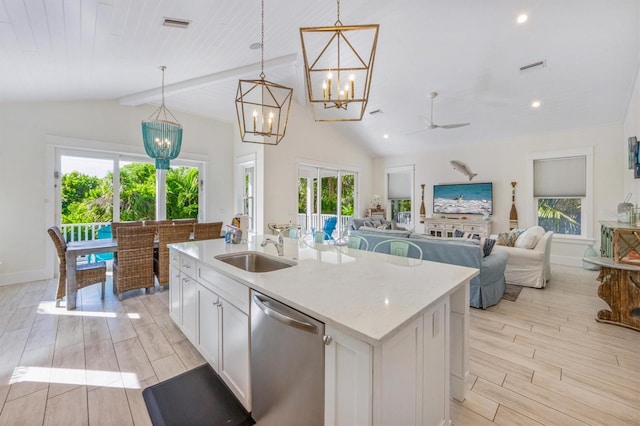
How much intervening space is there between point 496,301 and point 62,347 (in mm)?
4844

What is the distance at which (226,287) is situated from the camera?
1.86 m

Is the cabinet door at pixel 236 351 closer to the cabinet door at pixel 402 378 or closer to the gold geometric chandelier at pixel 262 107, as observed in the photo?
the cabinet door at pixel 402 378

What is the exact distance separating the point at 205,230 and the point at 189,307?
1.95 meters

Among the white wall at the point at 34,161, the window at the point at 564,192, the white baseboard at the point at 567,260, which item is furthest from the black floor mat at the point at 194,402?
the window at the point at 564,192

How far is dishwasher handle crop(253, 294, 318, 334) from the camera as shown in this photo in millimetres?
1198

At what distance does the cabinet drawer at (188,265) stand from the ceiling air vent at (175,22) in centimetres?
231

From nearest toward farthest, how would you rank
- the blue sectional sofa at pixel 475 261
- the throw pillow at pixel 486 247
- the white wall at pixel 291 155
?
the blue sectional sofa at pixel 475 261
the throw pillow at pixel 486 247
the white wall at pixel 291 155

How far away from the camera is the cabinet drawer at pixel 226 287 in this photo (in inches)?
65.9

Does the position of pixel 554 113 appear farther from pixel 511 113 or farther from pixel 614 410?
pixel 614 410

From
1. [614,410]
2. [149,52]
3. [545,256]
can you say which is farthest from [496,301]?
[149,52]

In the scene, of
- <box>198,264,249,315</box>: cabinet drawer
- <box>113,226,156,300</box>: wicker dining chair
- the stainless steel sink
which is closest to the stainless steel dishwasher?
<box>198,264,249,315</box>: cabinet drawer

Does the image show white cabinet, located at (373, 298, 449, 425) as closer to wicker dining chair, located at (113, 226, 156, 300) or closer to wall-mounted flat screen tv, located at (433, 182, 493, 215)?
wicker dining chair, located at (113, 226, 156, 300)

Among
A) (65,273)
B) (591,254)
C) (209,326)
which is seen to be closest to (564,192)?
(591,254)

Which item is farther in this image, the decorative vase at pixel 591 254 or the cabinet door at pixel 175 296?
the decorative vase at pixel 591 254
